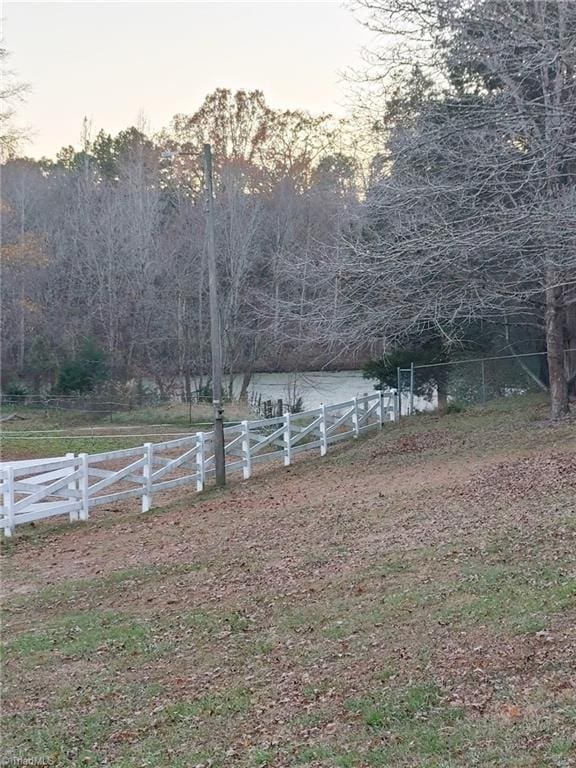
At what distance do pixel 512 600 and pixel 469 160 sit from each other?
759 cm

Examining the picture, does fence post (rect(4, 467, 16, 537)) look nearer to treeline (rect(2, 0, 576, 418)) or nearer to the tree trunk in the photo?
treeline (rect(2, 0, 576, 418))

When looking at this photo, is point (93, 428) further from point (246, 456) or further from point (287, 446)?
point (246, 456)

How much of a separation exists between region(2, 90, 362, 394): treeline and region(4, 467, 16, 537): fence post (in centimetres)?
2607

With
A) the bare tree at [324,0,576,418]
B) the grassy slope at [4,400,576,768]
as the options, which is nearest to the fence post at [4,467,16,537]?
the grassy slope at [4,400,576,768]

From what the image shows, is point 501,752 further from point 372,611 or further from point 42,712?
point 42,712

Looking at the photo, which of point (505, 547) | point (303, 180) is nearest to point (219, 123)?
point (303, 180)

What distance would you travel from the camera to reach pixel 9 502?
14.7m

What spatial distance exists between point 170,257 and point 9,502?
34.9 m

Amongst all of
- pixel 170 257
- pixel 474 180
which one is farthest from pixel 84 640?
pixel 170 257

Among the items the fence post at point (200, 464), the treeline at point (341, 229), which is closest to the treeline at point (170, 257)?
the treeline at point (341, 229)

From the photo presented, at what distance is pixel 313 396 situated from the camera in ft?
140

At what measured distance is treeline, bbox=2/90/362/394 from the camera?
144 feet

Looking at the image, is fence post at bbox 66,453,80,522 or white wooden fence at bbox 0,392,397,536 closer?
white wooden fence at bbox 0,392,397,536

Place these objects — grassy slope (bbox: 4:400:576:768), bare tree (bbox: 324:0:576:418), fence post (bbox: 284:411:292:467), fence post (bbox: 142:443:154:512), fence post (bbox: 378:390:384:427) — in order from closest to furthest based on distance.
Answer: grassy slope (bbox: 4:400:576:768)
bare tree (bbox: 324:0:576:418)
fence post (bbox: 142:443:154:512)
fence post (bbox: 284:411:292:467)
fence post (bbox: 378:390:384:427)
